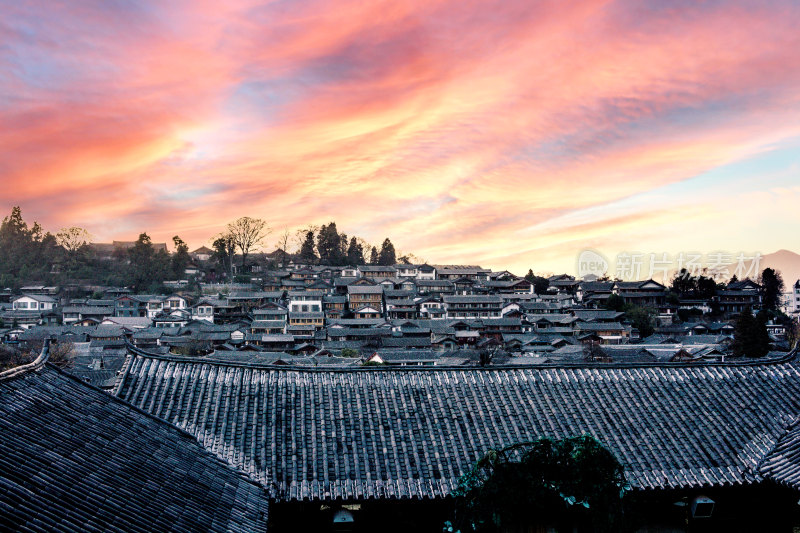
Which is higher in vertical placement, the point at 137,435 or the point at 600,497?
the point at 137,435

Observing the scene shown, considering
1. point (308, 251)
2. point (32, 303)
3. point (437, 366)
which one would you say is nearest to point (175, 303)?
point (32, 303)

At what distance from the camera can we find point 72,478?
7805mm

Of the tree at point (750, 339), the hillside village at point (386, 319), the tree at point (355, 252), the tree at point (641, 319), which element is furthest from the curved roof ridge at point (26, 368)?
the tree at point (355, 252)

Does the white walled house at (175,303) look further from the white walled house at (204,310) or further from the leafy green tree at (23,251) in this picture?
the leafy green tree at (23,251)

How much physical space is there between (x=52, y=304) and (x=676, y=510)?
82786 millimetres

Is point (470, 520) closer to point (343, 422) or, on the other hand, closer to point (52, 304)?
point (343, 422)

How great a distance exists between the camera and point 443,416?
12.7 meters

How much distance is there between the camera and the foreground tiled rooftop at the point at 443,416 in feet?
36.6

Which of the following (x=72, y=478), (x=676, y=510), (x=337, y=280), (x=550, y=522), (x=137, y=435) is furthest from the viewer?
(x=337, y=280)

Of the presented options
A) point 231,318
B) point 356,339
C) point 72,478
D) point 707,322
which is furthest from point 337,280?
point 72,478

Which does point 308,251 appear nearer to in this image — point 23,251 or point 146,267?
point 146,267

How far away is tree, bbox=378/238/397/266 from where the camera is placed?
113 meters

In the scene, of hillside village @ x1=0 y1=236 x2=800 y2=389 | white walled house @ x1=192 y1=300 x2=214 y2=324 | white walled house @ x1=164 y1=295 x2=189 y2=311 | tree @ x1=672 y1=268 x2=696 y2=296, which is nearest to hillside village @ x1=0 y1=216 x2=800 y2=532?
hillside village @ x1=0 y1=236 x2=800 y2=389

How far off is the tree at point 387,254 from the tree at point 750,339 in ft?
223
